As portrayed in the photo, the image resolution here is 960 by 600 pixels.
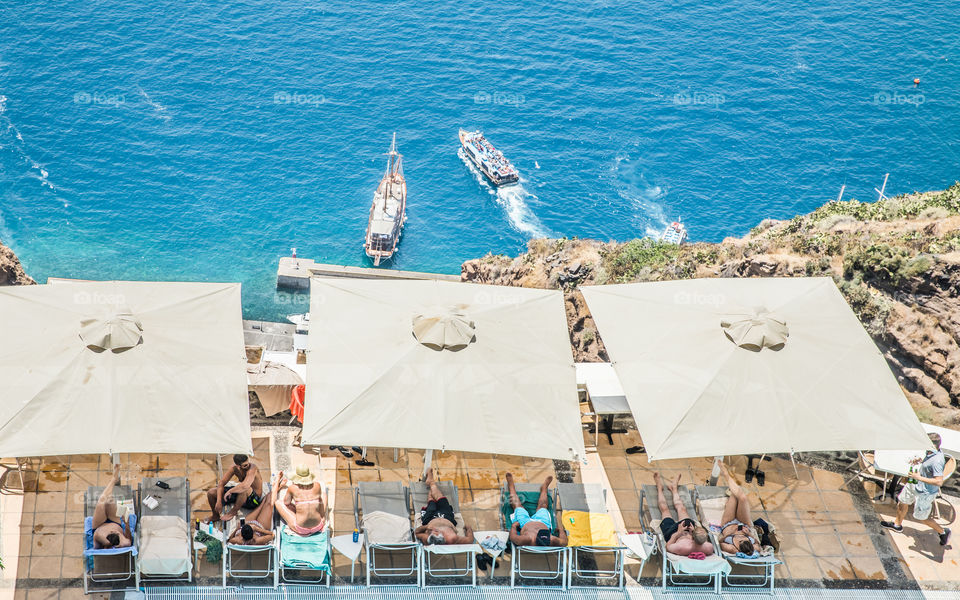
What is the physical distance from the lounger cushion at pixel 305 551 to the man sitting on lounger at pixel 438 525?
142cm

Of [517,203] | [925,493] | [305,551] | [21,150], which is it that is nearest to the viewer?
[305,551]

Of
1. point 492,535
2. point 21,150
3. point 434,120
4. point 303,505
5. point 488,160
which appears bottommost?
point 492,535

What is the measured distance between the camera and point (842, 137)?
210ft

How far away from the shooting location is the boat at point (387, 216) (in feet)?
186

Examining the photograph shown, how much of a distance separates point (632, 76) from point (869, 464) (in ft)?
183

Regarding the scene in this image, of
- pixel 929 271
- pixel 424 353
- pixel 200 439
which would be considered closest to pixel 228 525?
pixel 200 439

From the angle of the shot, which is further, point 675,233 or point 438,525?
point 675,233

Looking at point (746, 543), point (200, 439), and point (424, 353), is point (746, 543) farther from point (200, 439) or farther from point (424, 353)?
point (200, 439)

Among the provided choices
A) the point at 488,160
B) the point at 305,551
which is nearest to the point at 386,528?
the point at 305,551

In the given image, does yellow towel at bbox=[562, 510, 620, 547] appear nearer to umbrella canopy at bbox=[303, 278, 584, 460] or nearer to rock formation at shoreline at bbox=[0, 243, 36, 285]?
umbrella canopy at bbox=[303, 278, 584, 460]

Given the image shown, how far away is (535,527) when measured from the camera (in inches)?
545

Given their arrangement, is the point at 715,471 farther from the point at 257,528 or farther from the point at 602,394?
the point at 257,528

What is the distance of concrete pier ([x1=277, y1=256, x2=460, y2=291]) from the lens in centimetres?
5441

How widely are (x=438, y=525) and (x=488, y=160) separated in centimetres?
4886
